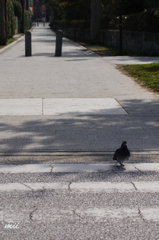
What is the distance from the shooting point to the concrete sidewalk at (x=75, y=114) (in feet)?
20.5

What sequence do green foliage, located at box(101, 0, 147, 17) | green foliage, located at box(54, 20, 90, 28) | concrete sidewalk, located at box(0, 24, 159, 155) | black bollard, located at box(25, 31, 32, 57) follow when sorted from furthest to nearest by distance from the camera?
green foliage, located at box(54, 20, 90, 28) < green foliage, located at box(101, 0, 147, 17) < black bollard, located at box(25, 31, 32, 57) < concrete sidewalk, located at box(0, 24, 159, 155)

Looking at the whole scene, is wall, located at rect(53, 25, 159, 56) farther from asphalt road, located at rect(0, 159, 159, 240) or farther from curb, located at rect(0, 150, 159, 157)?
asphalt road, located at rect(0, 159, 159, 240)

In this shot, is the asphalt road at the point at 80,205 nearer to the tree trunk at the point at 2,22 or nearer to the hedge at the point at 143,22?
the hedge at the point at 143,22

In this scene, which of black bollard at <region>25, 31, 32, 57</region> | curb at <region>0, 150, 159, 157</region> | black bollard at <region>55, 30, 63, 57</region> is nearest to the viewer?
curb at <region>0, 150, 159, 157</region>

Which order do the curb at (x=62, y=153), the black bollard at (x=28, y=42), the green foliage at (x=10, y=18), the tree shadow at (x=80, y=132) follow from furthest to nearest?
1. the green foliage at (x=10, y=18)
2. the black bollard at (x=28, y=42)
3. the tree shadow at (x=80, y=132)
4. the curb at (x=62, y=153)

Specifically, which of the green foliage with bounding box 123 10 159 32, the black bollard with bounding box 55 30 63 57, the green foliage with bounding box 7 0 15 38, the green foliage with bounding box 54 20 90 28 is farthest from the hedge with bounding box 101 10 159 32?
the green foliage with bounding box 54 20 90 28

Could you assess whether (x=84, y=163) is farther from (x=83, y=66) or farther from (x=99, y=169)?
(x=83, y=66)

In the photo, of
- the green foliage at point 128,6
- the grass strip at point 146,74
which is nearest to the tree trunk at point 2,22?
the green foliage at point 128,6

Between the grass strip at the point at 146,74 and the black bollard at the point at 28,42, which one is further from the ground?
the black bollard at the point at 28,42

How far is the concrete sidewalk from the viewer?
6250mm

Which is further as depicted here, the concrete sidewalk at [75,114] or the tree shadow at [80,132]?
the concrete sidewalk at [75,114]

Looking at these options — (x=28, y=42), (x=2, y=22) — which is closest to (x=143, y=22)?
(x=28, y=42)

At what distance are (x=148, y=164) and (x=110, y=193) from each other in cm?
121

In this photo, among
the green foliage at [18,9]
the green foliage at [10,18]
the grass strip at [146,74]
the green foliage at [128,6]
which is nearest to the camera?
the grass strip at [146,74]
